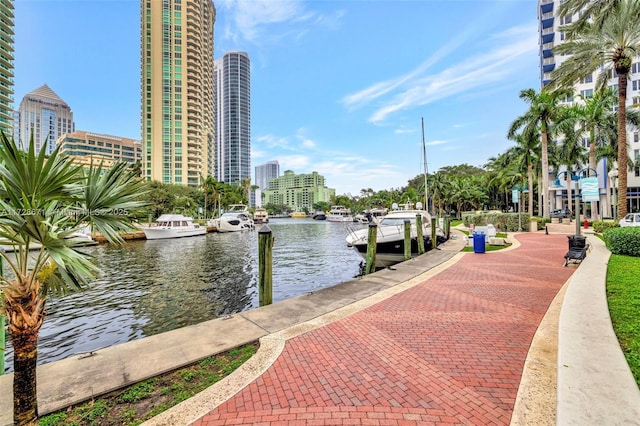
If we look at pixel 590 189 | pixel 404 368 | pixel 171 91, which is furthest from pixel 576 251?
pixel 171 91

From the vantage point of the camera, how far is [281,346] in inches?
179

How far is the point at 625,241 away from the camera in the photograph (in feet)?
35.7

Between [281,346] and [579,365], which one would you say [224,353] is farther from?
[579,365]

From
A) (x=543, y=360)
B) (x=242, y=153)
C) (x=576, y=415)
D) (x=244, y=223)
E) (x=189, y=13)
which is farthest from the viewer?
(x=242, y=153)

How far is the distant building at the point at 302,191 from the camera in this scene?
17427 cm

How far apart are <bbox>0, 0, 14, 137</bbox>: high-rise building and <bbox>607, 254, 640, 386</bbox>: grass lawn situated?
87041mm

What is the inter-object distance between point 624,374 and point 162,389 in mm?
5086

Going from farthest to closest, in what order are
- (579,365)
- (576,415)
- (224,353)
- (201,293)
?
(201,293), (224,353), (579,365), (576,415)

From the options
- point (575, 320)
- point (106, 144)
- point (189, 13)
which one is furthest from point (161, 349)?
point (106, 144)

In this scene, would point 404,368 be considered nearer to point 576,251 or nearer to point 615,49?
point 576,251

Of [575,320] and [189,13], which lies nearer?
[575,320]

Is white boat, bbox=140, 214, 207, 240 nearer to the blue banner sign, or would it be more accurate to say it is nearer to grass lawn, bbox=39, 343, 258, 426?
grass lawn, bbox=39, 343, 258, 426

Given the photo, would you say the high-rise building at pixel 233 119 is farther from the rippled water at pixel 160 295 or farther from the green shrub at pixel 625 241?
the green shrub at pixel 625 241

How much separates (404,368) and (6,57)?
100648 millimetres
